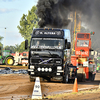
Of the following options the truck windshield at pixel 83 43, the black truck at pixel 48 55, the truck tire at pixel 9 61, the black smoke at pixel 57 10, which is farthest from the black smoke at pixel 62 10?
the black truck at pixel 48 55

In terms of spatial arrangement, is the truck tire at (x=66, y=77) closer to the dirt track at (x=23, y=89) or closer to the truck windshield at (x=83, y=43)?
the dirt track at (x=23, y=89)

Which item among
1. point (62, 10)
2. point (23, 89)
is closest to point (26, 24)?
point (62, 10)

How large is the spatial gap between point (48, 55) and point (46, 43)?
0.88 metres

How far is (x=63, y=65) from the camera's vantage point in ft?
53.1

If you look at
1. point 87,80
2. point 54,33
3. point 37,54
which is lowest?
point 87,80

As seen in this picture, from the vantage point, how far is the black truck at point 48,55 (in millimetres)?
16078

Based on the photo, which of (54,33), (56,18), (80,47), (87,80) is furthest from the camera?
(56,18)

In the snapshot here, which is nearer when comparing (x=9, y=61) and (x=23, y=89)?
(x=23, y=89)

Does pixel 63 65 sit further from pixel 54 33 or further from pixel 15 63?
pixel 15 63

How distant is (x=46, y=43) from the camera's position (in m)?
16.6

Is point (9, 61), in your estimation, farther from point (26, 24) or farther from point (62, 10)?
point (26, 24)

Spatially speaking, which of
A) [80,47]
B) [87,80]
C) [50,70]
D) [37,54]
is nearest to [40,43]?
[37,54]

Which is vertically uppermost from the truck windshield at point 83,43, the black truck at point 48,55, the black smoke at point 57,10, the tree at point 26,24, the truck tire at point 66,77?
the tree at point 26,24

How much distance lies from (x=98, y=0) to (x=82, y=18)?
10.8ft
